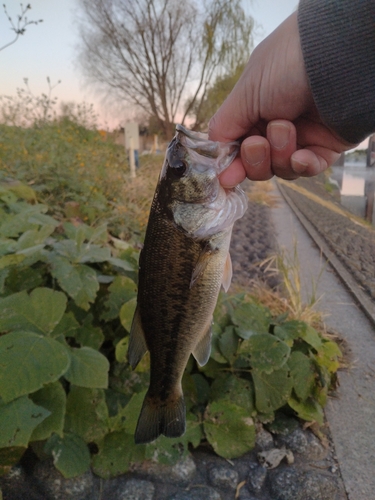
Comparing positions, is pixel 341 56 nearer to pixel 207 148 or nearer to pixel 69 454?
pixel 207 148

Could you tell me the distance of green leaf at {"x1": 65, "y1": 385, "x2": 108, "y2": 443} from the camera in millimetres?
2131

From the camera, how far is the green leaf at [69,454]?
1994mm

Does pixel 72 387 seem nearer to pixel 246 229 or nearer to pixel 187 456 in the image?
pixel 187 456

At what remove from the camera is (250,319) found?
2871 millimetres

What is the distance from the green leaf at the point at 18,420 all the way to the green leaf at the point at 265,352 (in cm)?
132

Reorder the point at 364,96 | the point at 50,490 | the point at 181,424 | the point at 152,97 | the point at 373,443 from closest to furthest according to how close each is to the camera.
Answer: the point at 364,96, the point at 181,424, the point at 50,490, the point at 373,443, the point at 152,97

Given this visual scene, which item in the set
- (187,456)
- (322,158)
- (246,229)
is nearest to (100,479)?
(187,456)

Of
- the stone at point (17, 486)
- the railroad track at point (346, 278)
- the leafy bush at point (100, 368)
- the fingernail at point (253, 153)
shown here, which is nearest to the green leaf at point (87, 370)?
the leafy bush at point (100, 368)

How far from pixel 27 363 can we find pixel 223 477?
1314 mm

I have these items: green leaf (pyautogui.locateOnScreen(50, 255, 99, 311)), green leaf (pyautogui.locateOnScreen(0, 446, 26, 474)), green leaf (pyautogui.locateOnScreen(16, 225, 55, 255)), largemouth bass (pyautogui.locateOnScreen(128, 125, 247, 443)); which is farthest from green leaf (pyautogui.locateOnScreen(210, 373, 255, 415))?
green leaf (pyautogui.locateOnScreen(16, 225, 55, 255))

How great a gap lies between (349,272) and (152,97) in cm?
2472

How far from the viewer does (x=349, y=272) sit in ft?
18.7

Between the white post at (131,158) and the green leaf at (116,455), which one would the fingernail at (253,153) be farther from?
the white post at (131,158)

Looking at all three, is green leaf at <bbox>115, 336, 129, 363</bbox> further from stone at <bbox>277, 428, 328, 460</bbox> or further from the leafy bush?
stone at <bbox>277, 428, 328, 460</bbox>
